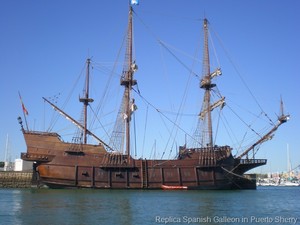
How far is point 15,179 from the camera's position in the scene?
222 ft

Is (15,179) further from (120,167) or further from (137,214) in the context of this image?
(137,214)

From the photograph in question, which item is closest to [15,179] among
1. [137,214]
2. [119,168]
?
[119,168]

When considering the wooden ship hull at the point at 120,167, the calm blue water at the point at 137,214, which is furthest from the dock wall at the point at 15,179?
the calm blue water at the point at 137,214

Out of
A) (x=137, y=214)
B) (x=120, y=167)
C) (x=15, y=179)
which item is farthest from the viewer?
(x=15, y=179)

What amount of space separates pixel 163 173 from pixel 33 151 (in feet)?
55.6

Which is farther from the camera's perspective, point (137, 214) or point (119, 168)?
point (119, 168)

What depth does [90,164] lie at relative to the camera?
49781 millimetres

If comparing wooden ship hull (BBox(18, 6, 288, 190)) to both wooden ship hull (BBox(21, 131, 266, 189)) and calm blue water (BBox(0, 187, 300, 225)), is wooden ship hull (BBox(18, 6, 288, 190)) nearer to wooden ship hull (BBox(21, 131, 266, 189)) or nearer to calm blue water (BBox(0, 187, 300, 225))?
wooden ship hull (BBox(21, 131, 266, 189))

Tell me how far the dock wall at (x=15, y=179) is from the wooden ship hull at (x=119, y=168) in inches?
742

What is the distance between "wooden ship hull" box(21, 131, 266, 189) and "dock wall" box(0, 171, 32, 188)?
18847 mm

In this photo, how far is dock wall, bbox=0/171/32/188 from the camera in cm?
6694

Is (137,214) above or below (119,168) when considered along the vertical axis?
below

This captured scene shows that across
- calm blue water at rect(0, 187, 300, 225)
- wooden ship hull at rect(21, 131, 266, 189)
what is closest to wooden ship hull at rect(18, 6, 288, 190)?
wooden ship hull at rect(21, 131, 266, 189)

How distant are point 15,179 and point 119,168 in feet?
87.5
